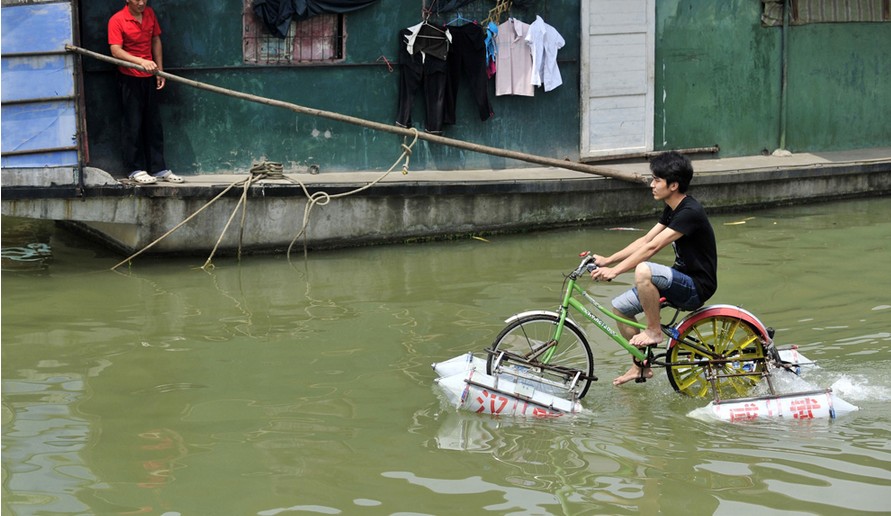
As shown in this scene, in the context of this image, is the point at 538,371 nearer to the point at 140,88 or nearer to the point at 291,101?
the point at 140,88

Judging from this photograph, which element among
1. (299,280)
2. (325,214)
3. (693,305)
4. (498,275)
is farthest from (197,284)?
(693,305)

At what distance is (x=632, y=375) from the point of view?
705cm

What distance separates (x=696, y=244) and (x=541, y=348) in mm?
1123

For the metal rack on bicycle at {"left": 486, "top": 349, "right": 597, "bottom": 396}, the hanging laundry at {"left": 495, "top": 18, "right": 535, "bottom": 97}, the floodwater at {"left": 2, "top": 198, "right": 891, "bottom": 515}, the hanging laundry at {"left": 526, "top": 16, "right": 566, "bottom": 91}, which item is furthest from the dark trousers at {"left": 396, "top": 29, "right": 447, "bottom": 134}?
the metal rack on bicycle at {"left": 486, "top": 349, "right": 597, "bottom": 396}

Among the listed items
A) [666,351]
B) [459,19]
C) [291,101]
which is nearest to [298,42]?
[291,101]

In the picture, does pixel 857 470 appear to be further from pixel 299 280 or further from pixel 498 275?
pixel 299 280

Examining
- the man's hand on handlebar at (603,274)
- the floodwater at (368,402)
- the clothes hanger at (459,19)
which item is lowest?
the floodwater at (368,402)

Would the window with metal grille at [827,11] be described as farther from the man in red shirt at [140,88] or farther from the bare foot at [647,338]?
the bare foot at [647,338]

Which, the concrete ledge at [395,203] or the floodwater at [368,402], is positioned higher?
the concrete ledge at [395,203]

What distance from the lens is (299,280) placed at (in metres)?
10.2

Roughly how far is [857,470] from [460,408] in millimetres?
2216

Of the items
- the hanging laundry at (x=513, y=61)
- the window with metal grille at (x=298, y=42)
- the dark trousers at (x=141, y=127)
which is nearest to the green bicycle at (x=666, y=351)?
the dark trousers at (x=141, y=127)

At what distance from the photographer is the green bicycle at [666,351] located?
676cm

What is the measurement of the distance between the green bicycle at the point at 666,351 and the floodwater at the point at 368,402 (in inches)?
9.8
